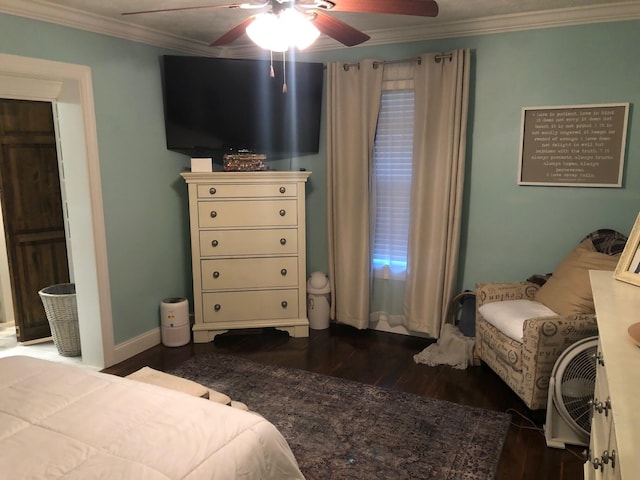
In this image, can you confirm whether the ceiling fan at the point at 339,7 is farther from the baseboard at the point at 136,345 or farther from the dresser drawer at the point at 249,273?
the baseboard at the point at 136,345

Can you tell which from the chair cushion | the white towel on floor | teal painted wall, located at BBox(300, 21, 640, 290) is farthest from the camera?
the white towel on floor

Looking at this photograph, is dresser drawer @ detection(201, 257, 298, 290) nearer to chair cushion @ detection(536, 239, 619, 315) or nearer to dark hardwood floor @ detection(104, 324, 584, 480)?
dark hardwood floor @ detection(104, 324, 584, 480)

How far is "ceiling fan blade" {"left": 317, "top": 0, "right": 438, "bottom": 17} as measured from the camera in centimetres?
190

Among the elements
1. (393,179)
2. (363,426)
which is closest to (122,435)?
(363,426)

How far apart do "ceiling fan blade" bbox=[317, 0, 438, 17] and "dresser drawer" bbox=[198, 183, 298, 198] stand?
1870 millimetres

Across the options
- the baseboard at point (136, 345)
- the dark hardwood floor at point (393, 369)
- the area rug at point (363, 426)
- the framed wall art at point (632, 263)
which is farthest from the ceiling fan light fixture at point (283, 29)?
the baseboard at point (136, 345)

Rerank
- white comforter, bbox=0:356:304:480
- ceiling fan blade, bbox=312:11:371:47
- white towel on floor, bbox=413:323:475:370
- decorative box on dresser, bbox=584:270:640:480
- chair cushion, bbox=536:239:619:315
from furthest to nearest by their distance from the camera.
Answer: white towel on floor, bbox=413:323:475:370, chair cushion, bbox=536:239:619:315, ceiling fan blade, bbox=312:11:371:47, white comforter, bbox=0:356:304:480, decorative box on dresser, bbox=584:270:640:480

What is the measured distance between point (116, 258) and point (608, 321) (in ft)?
9.99

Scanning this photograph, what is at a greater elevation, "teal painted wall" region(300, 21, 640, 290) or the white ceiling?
the white ceiling

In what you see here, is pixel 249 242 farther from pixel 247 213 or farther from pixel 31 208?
pixel 31 208

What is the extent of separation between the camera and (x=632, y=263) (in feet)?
7.15

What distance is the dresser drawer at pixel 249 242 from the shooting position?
3.77 meters

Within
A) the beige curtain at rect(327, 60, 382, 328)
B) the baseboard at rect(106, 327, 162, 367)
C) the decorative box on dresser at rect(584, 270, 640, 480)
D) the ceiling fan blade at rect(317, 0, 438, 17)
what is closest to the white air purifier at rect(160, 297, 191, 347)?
the baseboard at rect(106, 327, 162, 367)

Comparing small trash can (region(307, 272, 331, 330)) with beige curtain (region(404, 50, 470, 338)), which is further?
small trash can (region(307, 272, 331, 330))
